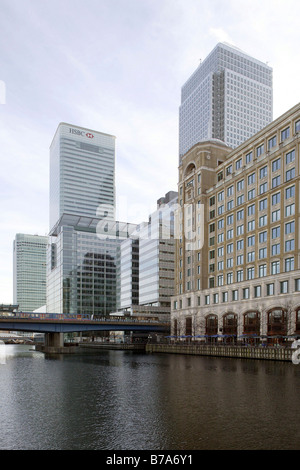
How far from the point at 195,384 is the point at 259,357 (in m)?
38.1

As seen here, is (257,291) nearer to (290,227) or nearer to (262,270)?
(262,270)

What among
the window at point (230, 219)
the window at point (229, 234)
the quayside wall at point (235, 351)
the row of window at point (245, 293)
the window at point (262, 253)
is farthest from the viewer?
the window at point (230, 219)

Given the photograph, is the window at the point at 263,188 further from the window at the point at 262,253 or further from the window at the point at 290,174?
the window at the point at 262,253

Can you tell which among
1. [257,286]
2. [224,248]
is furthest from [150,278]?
[257,286]

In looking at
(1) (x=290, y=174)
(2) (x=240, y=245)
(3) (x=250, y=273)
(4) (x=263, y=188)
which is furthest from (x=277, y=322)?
(1) (x=290, y=174)

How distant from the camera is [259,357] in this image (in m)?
77.2

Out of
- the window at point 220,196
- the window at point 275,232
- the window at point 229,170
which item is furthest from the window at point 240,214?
the window at point 229,170

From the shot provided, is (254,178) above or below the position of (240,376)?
above

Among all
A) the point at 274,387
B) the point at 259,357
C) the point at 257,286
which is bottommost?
the point at 259,357

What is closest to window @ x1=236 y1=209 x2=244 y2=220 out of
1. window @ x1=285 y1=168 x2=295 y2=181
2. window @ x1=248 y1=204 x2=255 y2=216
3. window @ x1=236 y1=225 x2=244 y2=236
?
window @ x1=236 y1=225 x2=244 y2=236

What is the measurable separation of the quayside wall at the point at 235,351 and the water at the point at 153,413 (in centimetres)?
2551

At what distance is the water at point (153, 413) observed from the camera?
21859mm

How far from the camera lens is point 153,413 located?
29.0m

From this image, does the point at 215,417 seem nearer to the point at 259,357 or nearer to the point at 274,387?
the point at 274,387
